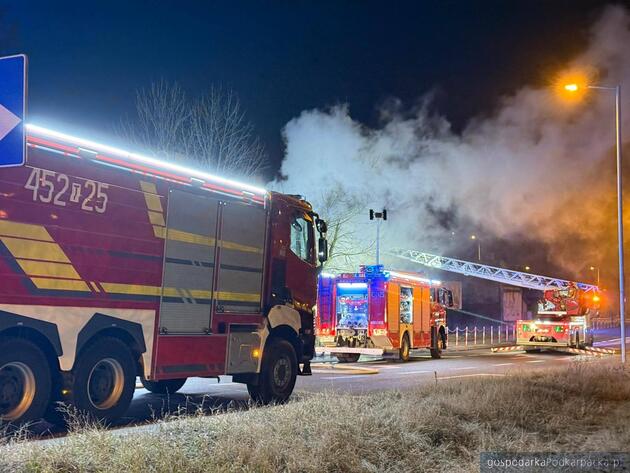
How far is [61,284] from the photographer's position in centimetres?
671

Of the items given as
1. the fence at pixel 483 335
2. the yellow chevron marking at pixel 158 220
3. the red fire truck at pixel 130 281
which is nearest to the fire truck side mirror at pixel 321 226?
the red fire truck at pixel 130 281

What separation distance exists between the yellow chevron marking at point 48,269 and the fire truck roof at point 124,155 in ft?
4.07

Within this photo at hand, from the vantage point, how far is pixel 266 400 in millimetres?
9508

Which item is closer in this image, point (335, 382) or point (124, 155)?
point (124, 155)

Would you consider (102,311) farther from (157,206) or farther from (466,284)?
(466,284)

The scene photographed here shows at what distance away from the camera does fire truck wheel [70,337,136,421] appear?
688 centimetres

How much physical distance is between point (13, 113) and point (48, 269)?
2592 millimetres

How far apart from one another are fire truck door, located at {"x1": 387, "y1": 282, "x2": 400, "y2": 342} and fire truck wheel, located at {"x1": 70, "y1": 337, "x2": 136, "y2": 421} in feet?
39.0

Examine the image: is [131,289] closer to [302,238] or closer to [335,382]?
[302,238]

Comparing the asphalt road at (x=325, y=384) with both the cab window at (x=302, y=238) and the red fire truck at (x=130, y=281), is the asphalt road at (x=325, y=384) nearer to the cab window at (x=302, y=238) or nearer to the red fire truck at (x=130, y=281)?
the red fire truck at (x=130, y=281)

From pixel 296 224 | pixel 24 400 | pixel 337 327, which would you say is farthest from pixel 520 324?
pixel 24 400

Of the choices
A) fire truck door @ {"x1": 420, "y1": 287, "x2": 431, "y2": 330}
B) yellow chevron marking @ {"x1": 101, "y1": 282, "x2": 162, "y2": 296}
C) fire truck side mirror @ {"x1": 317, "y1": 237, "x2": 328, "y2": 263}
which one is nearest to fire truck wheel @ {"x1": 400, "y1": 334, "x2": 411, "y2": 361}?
fire truck door @ {"x1": 420, "y1": 287, "x2": 431, "y2": 330}

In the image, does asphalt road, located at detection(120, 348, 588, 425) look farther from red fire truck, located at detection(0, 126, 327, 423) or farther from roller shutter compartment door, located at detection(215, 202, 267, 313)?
roller shutter compartment door, located at detection(215, 202, 267, 313)

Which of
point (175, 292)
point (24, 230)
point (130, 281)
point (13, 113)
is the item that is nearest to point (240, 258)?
point (175, 292)
